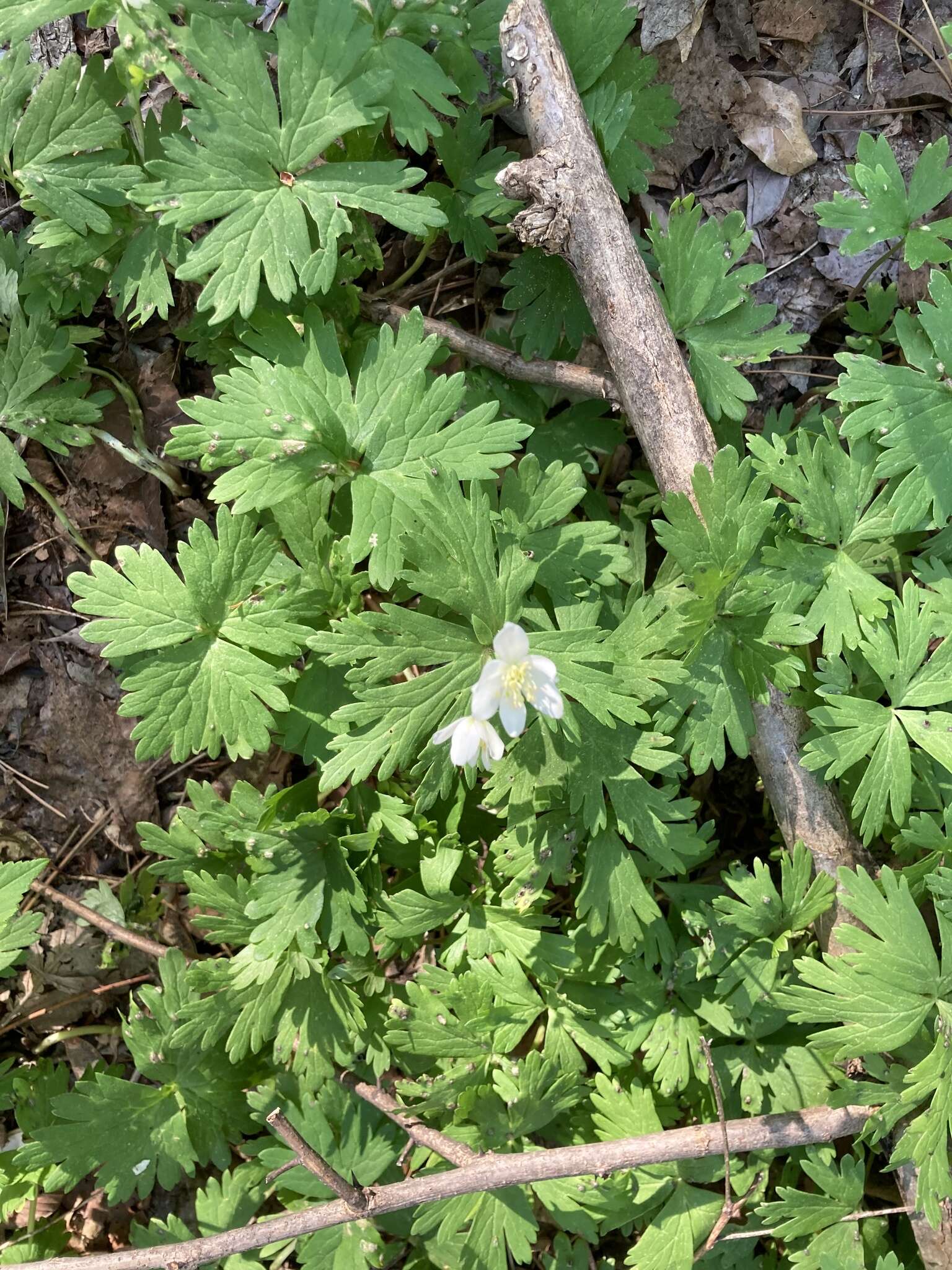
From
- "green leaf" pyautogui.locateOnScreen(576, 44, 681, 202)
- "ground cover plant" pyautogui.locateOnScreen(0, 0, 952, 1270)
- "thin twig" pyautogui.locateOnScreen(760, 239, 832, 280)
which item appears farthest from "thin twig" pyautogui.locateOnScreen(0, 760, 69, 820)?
"thin twig" pyautogui.locateOnScreen(760, 239, 832, 280)

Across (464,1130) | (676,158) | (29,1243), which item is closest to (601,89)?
(676,158)

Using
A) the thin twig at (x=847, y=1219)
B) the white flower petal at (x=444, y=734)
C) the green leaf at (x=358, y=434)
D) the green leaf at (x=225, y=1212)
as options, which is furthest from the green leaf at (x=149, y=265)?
the thin twig at (x=847, y=1219)

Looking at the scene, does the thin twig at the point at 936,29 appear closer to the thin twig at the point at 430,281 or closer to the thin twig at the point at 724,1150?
the thin twig at the point at 430,281

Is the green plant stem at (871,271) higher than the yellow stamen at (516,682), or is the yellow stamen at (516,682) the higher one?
the green plant stem at (871,271)

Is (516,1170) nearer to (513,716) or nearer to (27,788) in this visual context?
(513,716)

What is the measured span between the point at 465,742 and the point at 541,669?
0.27 meters

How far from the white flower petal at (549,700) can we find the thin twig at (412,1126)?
1609 mm

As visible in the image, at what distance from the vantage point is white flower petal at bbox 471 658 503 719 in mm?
2162

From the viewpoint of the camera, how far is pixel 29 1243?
3.23 meters

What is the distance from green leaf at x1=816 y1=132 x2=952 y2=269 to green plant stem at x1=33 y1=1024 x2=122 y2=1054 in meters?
3.98

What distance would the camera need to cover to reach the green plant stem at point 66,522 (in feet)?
10.8

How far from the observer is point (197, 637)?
2668 mm

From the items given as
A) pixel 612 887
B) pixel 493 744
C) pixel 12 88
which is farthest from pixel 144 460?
pixel 612 887

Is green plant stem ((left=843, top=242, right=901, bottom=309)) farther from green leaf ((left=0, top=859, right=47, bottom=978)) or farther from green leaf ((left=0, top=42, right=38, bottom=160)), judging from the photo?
green leaf ((left=0, top=859, right=47, bottom=978))
